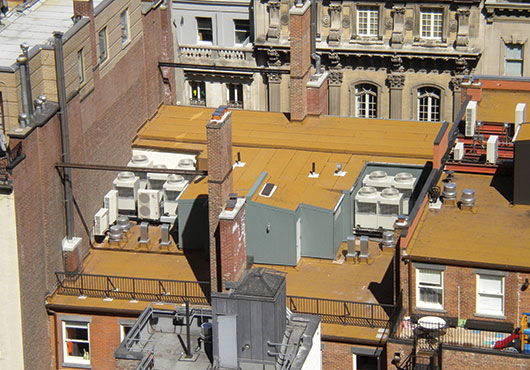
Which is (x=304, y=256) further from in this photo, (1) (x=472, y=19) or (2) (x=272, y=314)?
(1) (x=472, y=19)

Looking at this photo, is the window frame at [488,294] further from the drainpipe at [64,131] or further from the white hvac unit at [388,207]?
the drainpipe at [64,131]

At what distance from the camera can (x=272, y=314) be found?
6312 centimetres

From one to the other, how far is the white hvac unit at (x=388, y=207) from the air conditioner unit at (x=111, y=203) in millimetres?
12984

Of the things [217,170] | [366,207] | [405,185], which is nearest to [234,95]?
[405,185]

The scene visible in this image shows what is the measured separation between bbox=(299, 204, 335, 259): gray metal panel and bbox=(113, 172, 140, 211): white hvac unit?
9495 millimetres

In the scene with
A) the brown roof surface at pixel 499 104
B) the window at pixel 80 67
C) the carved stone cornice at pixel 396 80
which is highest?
the window at pixel 80 67

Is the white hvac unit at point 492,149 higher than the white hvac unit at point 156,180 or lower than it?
higher

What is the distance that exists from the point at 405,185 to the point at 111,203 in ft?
47.5

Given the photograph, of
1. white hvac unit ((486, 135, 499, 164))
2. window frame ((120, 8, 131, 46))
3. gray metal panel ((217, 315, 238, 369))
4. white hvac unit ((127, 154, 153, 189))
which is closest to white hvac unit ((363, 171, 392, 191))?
white hvac unit ((486, 135, 499, 164))

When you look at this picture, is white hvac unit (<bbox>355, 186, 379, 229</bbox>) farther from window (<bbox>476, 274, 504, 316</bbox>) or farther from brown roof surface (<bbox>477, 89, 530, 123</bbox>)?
window (<bbox>476, 274, 504, 316</bbox>)

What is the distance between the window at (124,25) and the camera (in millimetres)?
81750

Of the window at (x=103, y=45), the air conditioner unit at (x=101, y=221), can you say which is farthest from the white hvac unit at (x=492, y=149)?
the window at (x=103, y=45)

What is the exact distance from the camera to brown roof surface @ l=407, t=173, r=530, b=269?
6994 cm

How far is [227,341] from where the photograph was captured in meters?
63.3
